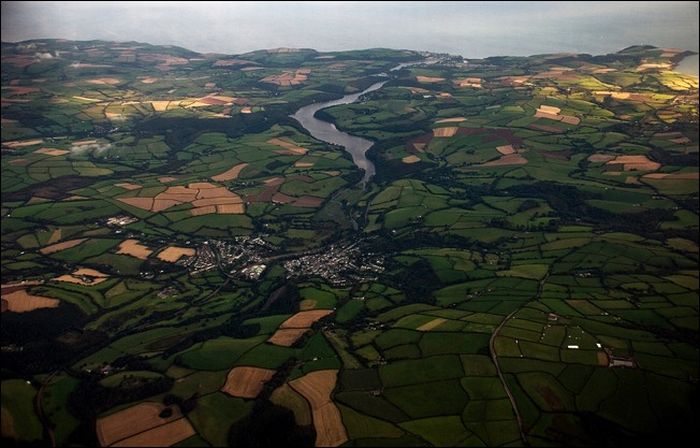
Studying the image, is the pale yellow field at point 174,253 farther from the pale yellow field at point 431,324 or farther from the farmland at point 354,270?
the pale yellow field at point 431,324

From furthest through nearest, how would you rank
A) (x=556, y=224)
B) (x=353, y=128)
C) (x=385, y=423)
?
1. (x=353, y=128)
2. (x=556, y=224)
3. (x=385, y=423)

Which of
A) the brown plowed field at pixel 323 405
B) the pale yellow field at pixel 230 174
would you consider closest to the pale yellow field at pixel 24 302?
the brown plowed field at pixel 323 405

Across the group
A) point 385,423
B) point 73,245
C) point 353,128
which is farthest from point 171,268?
point 353,128

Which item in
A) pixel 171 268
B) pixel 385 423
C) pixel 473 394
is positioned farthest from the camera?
pixel 171 268

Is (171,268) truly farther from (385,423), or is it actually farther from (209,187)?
(385,423)

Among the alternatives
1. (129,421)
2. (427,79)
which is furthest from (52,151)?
(427,79)

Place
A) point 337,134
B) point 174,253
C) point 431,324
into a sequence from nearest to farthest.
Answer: point 431,324, point 174,253, point 337,134

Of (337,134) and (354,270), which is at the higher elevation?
(337,134)

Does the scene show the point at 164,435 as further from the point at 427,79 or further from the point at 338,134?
the point at 427,79
